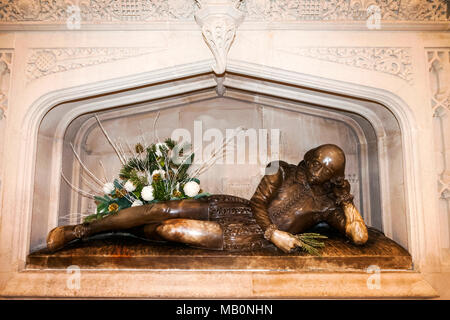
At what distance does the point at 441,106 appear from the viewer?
1975mm

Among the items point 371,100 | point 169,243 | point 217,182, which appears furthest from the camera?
point 217,182

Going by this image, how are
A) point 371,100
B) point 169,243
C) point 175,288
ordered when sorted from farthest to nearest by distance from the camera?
point 371,100 < point 169,243 < point 175,288

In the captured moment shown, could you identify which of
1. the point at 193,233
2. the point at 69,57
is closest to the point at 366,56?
the point at 193,233

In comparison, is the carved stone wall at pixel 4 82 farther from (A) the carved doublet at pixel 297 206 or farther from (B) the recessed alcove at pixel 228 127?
(A) the carved doublet at pixel 297 206

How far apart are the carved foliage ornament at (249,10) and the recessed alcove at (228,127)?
0.42 meters

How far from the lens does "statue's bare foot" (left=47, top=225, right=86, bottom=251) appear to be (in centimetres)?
185

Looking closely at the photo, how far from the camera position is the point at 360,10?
198cm

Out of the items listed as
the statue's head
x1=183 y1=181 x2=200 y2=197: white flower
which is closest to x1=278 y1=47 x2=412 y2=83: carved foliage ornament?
the statue's head

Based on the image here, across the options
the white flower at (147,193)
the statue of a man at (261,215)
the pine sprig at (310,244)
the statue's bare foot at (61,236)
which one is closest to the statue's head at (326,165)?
the statue of a man at (261,215)

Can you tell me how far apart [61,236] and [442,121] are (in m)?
2.44

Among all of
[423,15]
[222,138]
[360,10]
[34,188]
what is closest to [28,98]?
[34,188]

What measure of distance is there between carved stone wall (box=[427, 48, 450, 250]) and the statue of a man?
0.51 metres
